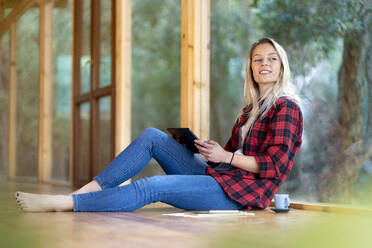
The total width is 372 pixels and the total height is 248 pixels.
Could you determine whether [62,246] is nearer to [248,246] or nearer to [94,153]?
[248,246]

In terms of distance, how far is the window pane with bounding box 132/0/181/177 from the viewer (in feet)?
28.3

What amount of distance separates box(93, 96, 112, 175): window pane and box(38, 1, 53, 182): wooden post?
171cm

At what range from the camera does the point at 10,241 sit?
1.40 m

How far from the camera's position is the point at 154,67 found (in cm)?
952

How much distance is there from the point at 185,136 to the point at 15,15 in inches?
211

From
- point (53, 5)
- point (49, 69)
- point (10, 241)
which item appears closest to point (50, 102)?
point (49, 69)

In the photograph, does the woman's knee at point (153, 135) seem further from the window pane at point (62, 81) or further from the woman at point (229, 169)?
the window pane at point (62, 81)

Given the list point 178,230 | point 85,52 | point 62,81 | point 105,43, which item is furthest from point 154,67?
point 178,230

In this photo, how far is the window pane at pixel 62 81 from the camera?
5.73m

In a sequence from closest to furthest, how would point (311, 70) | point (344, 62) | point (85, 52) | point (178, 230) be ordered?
1. point (178, 230)
2. point (344, 62)
3. point (311, 70)
4. point (85, 52)

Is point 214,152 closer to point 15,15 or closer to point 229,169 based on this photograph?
point 229,169

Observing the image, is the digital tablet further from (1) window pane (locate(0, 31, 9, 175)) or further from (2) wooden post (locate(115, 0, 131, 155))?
(1) window pane (locate(0, 31, 9, 175))

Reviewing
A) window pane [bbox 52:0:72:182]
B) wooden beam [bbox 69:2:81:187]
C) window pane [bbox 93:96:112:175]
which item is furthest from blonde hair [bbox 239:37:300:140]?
window pane [bbox 52:0:72:182]

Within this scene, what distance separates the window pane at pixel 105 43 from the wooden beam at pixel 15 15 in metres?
2.45
